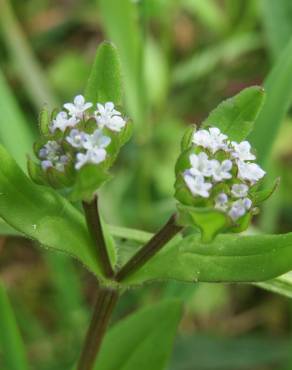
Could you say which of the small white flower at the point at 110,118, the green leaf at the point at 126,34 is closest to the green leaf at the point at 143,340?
the small white flower at the point at 110,118

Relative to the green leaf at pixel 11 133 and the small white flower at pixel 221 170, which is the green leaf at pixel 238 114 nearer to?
the small white flower at pixel 221 170

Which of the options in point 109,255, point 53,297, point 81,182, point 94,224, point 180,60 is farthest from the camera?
point 180,60

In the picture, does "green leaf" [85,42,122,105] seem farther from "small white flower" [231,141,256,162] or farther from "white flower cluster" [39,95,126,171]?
"small white flower" [231,141,256,162]

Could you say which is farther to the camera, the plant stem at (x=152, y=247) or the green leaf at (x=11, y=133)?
the green leaf at (x=11, y=133)

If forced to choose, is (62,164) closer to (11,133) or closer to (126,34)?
(11,133)

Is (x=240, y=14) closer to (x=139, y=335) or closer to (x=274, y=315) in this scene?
(x=274, y=315)

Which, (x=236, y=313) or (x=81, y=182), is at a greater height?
(x=81, y=182)

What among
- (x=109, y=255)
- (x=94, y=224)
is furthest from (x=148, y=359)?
(x=94, y=224)
